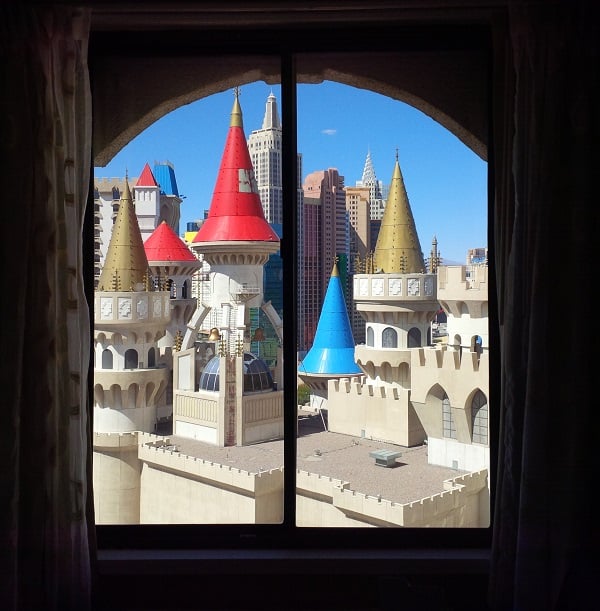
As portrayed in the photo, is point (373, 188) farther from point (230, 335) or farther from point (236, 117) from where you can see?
point (230, 335)

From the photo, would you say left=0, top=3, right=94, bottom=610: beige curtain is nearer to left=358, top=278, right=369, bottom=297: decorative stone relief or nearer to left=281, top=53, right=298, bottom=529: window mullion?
left=281, top=53, right=298, bottom=529: window mullion

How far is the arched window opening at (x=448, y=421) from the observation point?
7891 mm

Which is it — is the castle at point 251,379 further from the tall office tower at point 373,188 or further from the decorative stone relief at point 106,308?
the tall office tower at point 373,188

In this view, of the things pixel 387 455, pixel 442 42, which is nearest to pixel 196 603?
pixel 442 42

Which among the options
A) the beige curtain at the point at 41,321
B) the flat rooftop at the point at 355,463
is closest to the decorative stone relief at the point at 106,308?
the flat rooftop at the point at 355,463

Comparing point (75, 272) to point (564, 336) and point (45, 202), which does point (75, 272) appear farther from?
point (564, 336)

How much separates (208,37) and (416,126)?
1648 mm

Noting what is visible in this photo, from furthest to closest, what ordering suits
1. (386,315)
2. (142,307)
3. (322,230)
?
(386,315) < (142,307) < (322,230)

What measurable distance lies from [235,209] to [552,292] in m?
8.02

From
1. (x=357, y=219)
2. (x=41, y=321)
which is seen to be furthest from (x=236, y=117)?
(x=41, y=321)

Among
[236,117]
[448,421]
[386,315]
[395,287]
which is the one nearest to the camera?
[395,287]

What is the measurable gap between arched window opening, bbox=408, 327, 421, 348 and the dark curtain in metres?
6.89

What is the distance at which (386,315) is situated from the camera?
→ 8438 mm

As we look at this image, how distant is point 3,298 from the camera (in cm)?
150
